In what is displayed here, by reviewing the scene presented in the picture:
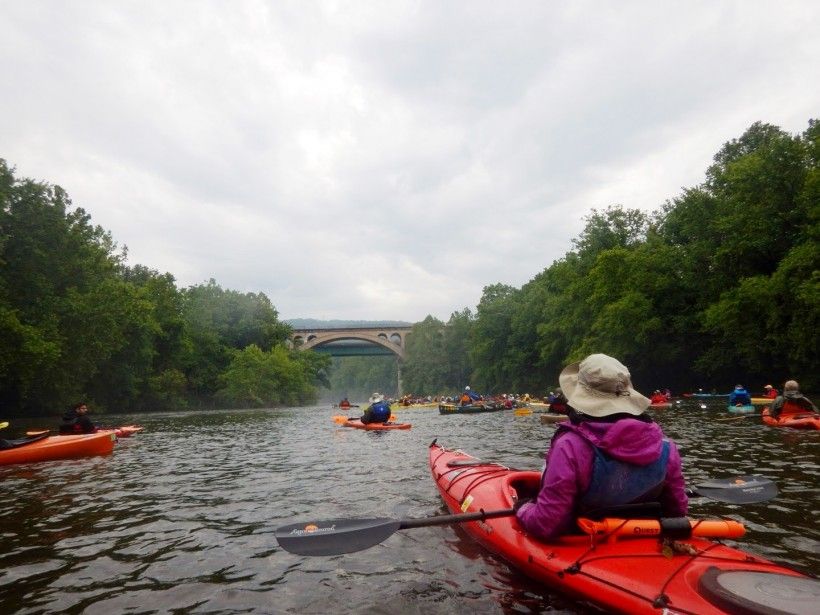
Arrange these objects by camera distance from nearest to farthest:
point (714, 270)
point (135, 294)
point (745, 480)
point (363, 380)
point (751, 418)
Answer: point (745, 480) → point (751, 418) → point (714, 270) → point (135, 294) → point (363, 380)

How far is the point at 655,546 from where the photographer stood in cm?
383

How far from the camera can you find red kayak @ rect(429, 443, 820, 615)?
3043 millimetres

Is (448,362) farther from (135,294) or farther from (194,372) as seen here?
(135,294)

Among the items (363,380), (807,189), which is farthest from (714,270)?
(363,380)

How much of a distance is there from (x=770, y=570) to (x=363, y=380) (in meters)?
160

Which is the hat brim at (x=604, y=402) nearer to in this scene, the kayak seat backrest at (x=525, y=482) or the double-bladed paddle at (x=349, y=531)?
the double-bladed paddle at (x=349, y=531)

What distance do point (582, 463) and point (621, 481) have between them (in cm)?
30

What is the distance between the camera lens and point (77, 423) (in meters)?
14.0

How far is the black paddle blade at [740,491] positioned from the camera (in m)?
5.09

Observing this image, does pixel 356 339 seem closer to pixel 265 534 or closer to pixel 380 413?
pixel 380 413

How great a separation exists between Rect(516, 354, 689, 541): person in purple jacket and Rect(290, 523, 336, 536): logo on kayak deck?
170 cm

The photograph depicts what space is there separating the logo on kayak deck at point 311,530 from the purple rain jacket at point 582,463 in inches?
63.7

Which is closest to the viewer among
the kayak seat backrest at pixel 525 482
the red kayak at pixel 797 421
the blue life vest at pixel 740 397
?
the kayak seat backrest at pixel 525 482

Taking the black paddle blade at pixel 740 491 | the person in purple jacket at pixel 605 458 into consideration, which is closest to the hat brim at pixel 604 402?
the person in purple jacket at pixel 605 458
